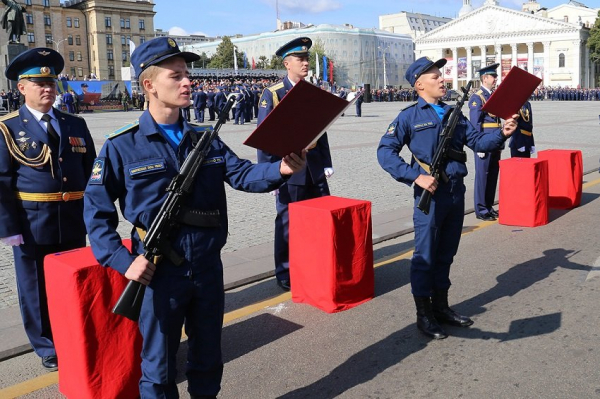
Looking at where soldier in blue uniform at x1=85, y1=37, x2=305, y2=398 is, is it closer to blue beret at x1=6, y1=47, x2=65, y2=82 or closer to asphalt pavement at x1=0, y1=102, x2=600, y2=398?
asphalt pavement at x1=0, y1=102, x2=600, y2=398

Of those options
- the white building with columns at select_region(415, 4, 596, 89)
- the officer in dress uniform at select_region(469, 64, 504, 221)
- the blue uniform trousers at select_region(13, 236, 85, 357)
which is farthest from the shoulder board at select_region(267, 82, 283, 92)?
the white building with columns at select_region(415, 4, 596, 89)

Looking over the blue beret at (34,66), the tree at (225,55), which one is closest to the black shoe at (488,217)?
the blue beret at (34,66)

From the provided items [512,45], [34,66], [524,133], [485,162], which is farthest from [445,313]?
[512,45]

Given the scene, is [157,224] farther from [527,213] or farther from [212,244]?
[527,213]

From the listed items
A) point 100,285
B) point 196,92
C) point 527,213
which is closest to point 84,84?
point 196,92

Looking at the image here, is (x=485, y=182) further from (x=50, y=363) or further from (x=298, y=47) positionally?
(x=50, y=363)

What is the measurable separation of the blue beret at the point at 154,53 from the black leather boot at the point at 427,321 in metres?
2.63

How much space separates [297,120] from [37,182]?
7.27ft

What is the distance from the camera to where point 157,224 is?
2783 millimetres

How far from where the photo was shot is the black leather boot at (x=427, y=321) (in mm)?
4598

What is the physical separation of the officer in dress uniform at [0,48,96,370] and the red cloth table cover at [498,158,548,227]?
5.88 metres

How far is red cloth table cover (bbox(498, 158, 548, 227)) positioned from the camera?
8.21 m

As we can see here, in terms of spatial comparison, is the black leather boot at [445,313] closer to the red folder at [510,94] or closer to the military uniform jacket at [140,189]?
the red folder at [510,94]

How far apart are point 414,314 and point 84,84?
3839 cm
